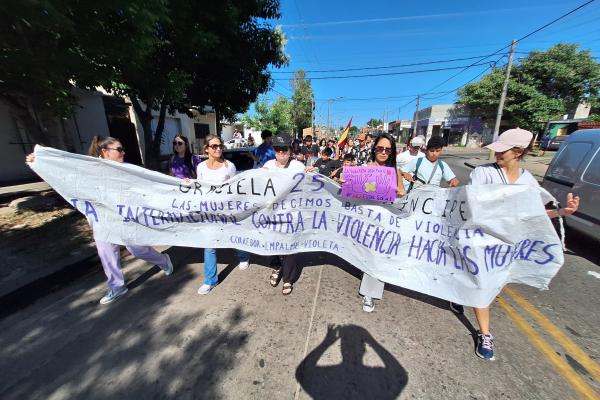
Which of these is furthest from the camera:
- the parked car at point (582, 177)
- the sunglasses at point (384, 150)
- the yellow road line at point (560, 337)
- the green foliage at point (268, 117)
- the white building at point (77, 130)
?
the green foliage at point (268, 117)

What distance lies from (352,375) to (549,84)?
3622 cm

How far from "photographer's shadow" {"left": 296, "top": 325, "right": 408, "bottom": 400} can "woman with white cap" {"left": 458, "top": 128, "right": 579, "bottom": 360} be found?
80cm

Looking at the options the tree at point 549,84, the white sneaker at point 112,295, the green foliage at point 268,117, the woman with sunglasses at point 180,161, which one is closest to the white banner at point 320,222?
the white sneaker at point 112,295

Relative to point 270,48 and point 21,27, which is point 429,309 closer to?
point 21,27

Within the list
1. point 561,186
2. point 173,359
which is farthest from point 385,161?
point 561,186

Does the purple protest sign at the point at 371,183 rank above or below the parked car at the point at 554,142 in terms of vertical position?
above

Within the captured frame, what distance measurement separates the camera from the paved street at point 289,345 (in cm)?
201

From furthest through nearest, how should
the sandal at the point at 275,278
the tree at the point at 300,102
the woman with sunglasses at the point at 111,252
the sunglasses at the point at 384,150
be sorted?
1. the tree at the point at 300,102
2. the sandal at the point at 275,278
3. the woman with sunglasses at the point at 111,252
4. the sunglasses at the point at 384,150

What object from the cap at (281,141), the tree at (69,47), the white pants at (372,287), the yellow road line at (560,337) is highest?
the tree at (69,47)

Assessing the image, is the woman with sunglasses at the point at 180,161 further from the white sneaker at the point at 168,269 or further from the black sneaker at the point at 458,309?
the black sneaker at the point at 458,309

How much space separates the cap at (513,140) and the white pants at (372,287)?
5.28 feet

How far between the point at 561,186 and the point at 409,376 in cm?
458

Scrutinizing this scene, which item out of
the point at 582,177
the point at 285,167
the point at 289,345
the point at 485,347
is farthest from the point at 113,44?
the point at 582,177

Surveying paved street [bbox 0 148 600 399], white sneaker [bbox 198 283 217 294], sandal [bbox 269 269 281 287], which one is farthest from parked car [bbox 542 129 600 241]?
white sneaker [bbox 198 283 217 294]
